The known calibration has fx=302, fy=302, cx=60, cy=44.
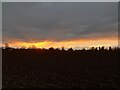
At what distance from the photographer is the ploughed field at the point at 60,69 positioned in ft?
62.9

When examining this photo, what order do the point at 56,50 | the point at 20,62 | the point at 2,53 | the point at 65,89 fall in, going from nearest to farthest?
→ the point at 65,89, the point at 20,62, the point at 2,53, the point at 56,50

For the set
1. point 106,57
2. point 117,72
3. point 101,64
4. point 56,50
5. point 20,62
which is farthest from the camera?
point 56,50

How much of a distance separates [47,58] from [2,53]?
5898 mm

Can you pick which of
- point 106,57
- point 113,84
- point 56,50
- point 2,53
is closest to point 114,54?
point 106,57

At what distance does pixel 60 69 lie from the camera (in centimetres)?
2667

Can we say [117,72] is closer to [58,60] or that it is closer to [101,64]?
[101,64]

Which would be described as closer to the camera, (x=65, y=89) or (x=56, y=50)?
(x=65, y=89)

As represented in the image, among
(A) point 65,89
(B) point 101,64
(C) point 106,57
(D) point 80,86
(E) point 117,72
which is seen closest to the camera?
(A) point 65,89

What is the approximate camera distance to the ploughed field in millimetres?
19172

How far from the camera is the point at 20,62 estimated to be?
1254 inches

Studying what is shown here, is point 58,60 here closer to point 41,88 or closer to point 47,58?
point 47,58

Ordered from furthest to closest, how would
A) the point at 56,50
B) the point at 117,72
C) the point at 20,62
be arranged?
1. the point at 56,50
2. the point at 20,62
3. the point at 117,72

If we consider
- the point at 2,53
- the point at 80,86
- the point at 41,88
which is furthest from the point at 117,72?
the point at 2,53

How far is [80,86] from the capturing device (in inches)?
714
